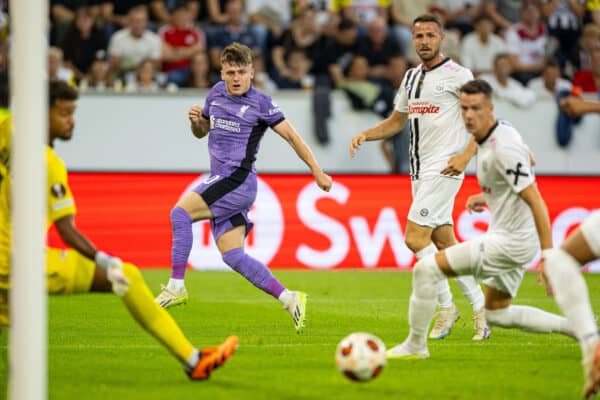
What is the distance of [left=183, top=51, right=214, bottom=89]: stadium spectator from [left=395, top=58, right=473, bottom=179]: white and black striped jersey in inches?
355

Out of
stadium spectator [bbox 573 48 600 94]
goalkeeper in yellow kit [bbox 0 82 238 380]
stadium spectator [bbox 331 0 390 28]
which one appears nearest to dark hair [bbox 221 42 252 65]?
goalkeeper in yellow kit [bbox 0 82 238 380]

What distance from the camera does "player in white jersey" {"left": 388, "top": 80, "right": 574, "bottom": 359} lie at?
736 centimetres

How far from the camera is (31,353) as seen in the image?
17.0 ft

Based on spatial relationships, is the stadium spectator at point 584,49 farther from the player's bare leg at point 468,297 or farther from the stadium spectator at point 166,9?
the player's bare leg at point 468,297

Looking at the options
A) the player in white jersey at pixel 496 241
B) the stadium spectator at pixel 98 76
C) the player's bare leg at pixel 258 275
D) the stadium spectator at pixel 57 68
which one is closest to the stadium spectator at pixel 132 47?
the stadium spectator at pixel 98 76

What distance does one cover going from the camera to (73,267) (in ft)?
22.2

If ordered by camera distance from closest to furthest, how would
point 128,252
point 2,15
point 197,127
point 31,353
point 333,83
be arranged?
point 31,353, point 197,127, point 128,252, point 2,15, point 333,83

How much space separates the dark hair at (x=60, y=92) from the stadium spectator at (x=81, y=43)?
1196 cm

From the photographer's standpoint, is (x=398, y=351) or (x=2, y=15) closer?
(x=398, y=351)

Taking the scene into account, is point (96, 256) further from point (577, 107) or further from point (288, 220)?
point (288, 220)

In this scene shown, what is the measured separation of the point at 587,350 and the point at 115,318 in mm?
5724

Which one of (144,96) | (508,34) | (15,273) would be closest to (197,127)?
(15,273)

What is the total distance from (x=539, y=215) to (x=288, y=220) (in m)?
9.80

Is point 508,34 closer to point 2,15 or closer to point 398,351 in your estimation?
point 2,15
